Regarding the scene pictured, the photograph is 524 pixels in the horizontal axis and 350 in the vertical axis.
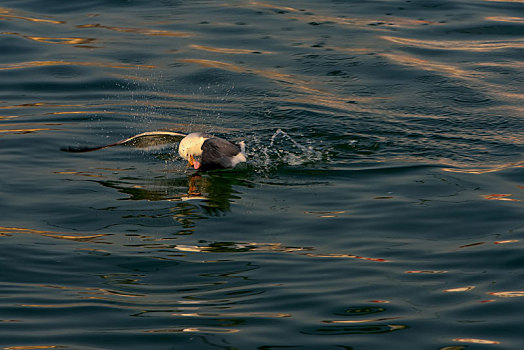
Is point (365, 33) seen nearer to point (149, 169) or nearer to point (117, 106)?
point (117, 106)

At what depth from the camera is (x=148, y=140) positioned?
30.6ft

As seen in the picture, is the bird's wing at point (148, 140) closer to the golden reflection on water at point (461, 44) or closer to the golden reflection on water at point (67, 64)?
the golden reflection on water at point (67, 64)

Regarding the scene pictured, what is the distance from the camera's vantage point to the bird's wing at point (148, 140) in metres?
8.91

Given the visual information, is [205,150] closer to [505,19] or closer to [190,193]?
[190,193]

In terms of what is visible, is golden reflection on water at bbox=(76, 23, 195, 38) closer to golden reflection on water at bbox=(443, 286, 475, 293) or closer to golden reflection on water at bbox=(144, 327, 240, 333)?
golden reflection on water at bbox=(443, 286, 475, 293)

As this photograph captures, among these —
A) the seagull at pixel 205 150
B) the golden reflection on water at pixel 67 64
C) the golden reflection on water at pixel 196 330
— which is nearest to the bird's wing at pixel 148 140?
the seagull at pixel 205 150

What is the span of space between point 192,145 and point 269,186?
859 millimetres

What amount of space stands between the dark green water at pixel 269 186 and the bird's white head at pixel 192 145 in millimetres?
332

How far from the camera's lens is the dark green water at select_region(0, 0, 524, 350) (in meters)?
5.96

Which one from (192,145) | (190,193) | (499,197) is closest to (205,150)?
(192,145)

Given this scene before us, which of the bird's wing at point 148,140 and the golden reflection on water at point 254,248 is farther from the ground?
the bird's wing at point 148,140

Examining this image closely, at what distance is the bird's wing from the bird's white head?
151 millimetres

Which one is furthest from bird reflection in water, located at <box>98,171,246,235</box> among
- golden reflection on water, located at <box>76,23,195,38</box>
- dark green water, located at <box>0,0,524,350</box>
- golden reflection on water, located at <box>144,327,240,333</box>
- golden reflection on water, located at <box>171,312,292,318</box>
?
golden reflection on water, located at <box>76,23,195,38</box>

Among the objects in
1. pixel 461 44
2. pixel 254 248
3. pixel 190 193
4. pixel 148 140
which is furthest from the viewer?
pixel 461 44
